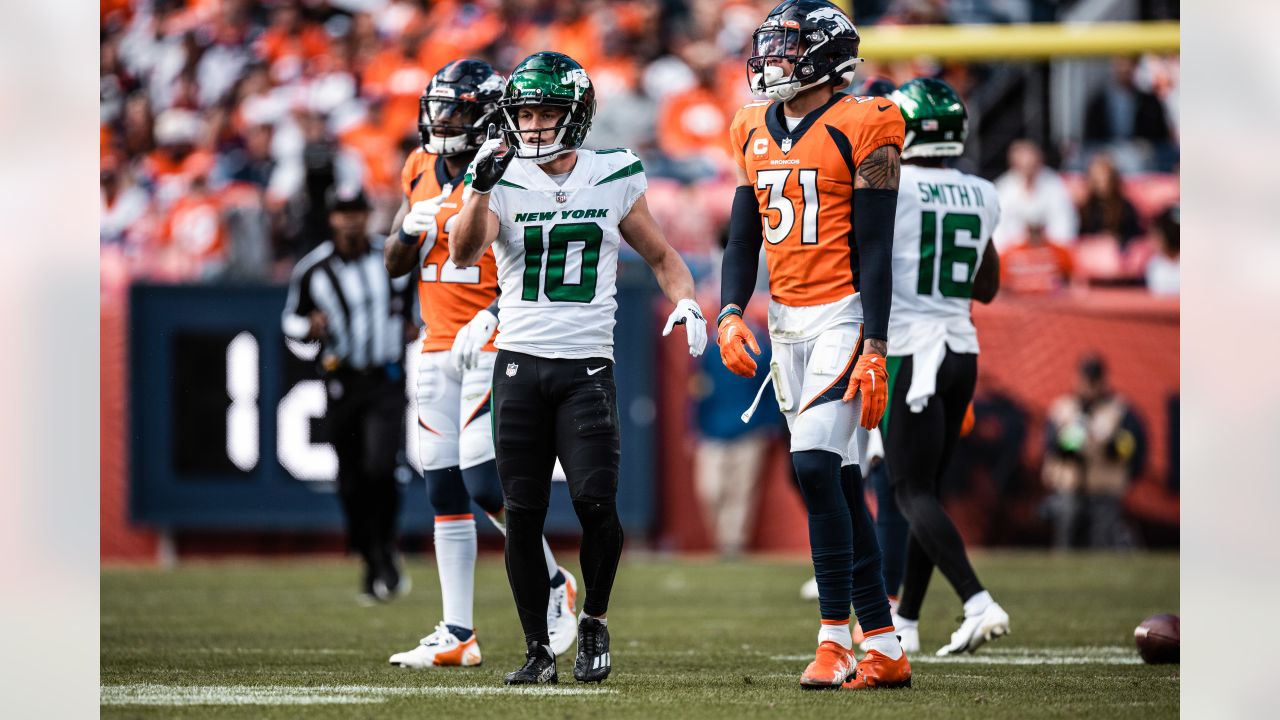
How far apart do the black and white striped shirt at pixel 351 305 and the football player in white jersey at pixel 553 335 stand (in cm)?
377

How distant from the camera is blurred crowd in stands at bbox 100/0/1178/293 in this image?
13.0m

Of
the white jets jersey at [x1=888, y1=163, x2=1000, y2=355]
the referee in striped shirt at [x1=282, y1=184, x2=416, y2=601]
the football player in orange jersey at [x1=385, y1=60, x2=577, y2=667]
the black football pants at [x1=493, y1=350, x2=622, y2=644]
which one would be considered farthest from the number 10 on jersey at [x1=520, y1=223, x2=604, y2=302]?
the referee in striped shirt at [x1=282, y1=184, x2=416, y2=601]

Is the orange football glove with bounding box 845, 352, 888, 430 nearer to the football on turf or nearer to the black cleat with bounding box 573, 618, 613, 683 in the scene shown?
the black cleat with bounding box 573, 618, 613, 683

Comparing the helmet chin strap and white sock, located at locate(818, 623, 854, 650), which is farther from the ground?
the helmet chin strap

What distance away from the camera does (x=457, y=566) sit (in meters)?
6.32

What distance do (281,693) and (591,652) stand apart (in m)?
0.95

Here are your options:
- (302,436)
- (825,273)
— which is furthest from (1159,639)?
(302,436)

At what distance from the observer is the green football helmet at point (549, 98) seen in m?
5.32

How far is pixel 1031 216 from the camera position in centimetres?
1291

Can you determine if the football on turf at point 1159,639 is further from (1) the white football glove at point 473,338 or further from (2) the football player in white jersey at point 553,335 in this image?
(1) the white football glove at point 473,338

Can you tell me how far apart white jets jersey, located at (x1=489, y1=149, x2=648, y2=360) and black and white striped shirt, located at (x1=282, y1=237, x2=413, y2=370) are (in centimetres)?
374

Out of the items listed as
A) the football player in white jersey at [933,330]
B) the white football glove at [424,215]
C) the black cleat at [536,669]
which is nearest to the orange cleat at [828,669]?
the black cleat at [536,669]
